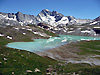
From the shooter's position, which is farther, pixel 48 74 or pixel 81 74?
pixel 48 74

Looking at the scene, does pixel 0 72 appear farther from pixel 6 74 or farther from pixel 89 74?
pixel 89 74

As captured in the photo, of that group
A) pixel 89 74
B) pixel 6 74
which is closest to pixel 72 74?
pixel 89 74

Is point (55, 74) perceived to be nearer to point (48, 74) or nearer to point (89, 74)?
point (48, 74)

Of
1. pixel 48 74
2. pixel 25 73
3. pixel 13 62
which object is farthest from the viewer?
pixel 13 62

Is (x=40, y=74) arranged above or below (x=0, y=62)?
below

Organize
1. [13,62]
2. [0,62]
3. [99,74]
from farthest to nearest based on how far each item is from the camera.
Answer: [13,62]
[0,62]
[99,74]

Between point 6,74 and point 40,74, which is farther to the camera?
point 40,74

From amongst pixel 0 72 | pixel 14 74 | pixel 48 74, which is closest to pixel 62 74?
pixel 48 74

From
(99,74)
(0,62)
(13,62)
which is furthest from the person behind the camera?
(13,62)
